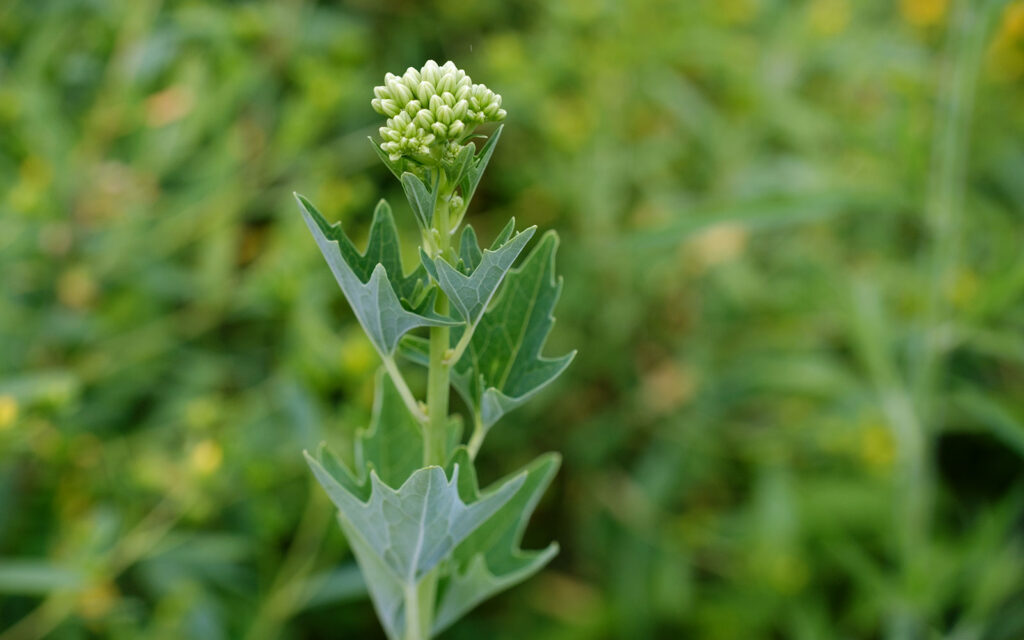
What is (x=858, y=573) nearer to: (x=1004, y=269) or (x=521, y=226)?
(x=1004, y=269)

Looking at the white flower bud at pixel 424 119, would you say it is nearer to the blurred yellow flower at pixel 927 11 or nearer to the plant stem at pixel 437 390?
the plant stem at pixel 437 390

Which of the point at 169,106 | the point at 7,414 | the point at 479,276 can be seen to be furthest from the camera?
the point at 169,106

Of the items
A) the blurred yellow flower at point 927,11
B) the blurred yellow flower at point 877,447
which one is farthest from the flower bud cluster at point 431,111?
the blurred yellow flower at point 927,11

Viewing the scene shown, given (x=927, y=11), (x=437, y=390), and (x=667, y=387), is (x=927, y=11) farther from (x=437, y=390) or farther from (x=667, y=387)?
(x=437, y=390)

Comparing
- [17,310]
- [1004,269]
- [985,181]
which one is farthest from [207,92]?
[985,181]

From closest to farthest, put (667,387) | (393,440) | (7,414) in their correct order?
1. (393,440)
2. (7,414)
3. (667,387)

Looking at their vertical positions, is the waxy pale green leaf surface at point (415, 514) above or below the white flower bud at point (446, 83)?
below

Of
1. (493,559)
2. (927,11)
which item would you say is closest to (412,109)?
(493,559)
